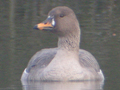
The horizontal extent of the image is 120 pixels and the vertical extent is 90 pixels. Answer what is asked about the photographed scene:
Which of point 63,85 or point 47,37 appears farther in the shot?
point 47,37

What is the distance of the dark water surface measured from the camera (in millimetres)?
11188

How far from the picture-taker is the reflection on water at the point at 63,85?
10570 mm

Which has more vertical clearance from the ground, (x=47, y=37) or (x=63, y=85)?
(x=47, y=37)

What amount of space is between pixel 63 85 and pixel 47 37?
6.97m

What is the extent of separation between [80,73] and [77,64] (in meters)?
0.29

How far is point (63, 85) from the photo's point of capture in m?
10.8

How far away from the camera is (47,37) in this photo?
1758 cm

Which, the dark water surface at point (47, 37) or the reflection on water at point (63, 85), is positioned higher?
the dark water surface at point (47, 37)

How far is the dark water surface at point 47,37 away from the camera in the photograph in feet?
36.7

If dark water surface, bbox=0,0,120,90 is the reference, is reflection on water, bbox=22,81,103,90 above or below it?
below

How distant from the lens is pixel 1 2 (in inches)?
1186

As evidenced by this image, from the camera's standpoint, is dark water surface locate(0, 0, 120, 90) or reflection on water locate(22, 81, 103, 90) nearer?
reflection on water locate(22, 81, 103, 90)

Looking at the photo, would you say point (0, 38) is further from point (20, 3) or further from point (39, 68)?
point (20, 3)

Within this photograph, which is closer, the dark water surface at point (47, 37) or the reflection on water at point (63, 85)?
the reflection on water at point (63, 85)
